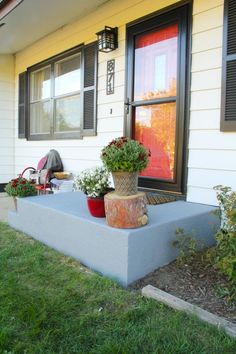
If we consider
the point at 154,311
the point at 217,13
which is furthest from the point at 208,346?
the point at 217,13

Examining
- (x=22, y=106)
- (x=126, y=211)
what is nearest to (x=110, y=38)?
(x=126, y=211)

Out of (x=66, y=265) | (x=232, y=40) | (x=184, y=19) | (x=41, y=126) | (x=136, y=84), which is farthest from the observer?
(x=41, y=126)

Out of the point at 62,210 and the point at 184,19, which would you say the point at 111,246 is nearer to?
the point at 62,210

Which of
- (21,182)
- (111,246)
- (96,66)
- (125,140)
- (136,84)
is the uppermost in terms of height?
(96,66)

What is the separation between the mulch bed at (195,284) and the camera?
1966 mm

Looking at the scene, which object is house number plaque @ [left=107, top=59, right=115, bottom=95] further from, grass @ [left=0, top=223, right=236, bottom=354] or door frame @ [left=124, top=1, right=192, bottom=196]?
grass @ [left=0, top=223, right=236, bottom=354]

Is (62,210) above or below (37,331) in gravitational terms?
above

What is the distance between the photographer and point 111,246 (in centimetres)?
235

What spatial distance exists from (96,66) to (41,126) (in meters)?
2.09

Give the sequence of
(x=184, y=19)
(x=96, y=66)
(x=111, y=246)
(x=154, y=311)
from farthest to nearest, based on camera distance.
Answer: (x=96, y=66)
(x=184, y=19)
(x=111, y=246)
(x=154, y=311)

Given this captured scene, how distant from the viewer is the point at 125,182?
238 cm

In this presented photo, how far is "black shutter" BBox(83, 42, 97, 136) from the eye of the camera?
454 cm

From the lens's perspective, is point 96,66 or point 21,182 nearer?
point 21,182

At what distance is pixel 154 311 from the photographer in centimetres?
192
